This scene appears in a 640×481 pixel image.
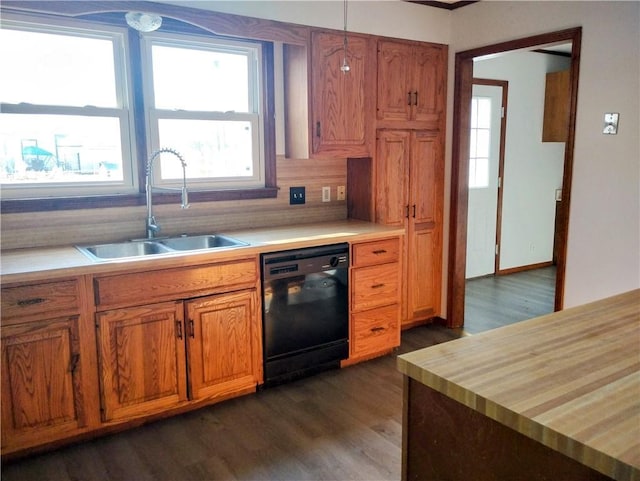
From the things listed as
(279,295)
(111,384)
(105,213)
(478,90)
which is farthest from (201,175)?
(478,90)

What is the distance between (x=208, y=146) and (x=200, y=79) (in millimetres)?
413

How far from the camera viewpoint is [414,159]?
3.85 meters

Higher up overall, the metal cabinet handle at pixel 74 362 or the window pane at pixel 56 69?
the window pane at pixel 56 69

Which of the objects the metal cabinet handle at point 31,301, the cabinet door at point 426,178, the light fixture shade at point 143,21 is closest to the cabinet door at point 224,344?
the metal cabinet handle at point 31,301

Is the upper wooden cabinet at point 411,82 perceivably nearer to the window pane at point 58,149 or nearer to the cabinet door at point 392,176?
the cabinet door at point 392,176

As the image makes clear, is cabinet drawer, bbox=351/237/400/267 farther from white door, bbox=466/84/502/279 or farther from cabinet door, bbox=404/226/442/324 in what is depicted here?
white door, bbox=466/84/502/279

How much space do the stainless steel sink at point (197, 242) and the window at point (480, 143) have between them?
10.2 feet

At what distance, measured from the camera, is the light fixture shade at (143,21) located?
271 cm

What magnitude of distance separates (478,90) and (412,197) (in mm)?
2001

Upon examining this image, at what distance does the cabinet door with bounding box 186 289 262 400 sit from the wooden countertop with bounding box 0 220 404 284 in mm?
246

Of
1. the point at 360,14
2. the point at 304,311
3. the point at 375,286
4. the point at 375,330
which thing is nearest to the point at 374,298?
the point at 375,286

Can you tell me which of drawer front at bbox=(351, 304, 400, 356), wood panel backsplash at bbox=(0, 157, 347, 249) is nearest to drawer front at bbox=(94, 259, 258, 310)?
wood panel backsplash at bbox=(0, 157, 347, 249)

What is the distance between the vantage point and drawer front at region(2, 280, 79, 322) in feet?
7.25

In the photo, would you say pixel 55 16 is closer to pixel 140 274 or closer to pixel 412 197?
pixel 140 274
